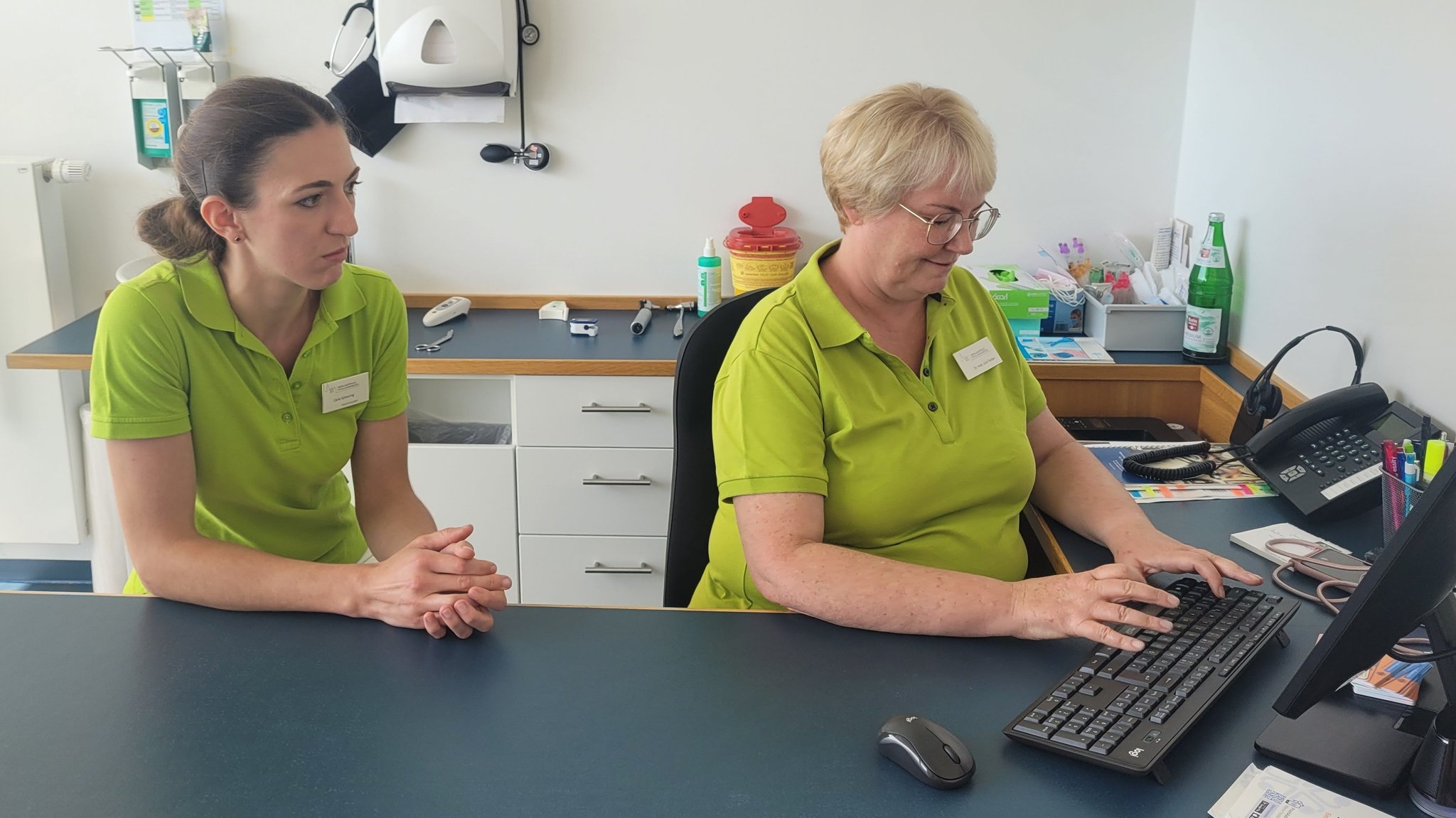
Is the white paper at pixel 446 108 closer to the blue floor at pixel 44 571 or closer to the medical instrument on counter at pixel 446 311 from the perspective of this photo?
the medical instrument on counter at pixel 446 311

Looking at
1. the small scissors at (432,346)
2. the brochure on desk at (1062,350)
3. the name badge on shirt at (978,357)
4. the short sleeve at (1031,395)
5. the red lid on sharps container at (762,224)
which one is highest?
the red lid on sharps container at (762,224)

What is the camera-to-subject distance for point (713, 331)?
1.76m

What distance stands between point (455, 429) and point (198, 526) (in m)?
1.18

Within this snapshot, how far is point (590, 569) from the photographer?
2.84 meters

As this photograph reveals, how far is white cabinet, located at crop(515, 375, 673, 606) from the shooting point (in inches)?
106

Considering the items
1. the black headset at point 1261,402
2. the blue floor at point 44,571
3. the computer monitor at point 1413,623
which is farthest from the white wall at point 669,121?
the computer monitor at point 1413,623

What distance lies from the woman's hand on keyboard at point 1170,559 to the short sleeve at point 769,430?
1.37ft

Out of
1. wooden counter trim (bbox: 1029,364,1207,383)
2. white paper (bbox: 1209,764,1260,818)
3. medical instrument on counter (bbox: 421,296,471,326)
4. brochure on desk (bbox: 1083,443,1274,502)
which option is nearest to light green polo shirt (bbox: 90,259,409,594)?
medical instrument on counter (bbox: 421,296,471,326)

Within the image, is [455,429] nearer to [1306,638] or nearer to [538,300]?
[538,300]

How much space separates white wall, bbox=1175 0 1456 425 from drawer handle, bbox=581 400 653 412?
134 cm

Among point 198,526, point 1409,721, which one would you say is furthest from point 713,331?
point 1409,721

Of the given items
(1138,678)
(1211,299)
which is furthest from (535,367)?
(1138,678)

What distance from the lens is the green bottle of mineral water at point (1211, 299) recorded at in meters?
2.53

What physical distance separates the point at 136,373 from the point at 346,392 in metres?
0.31
